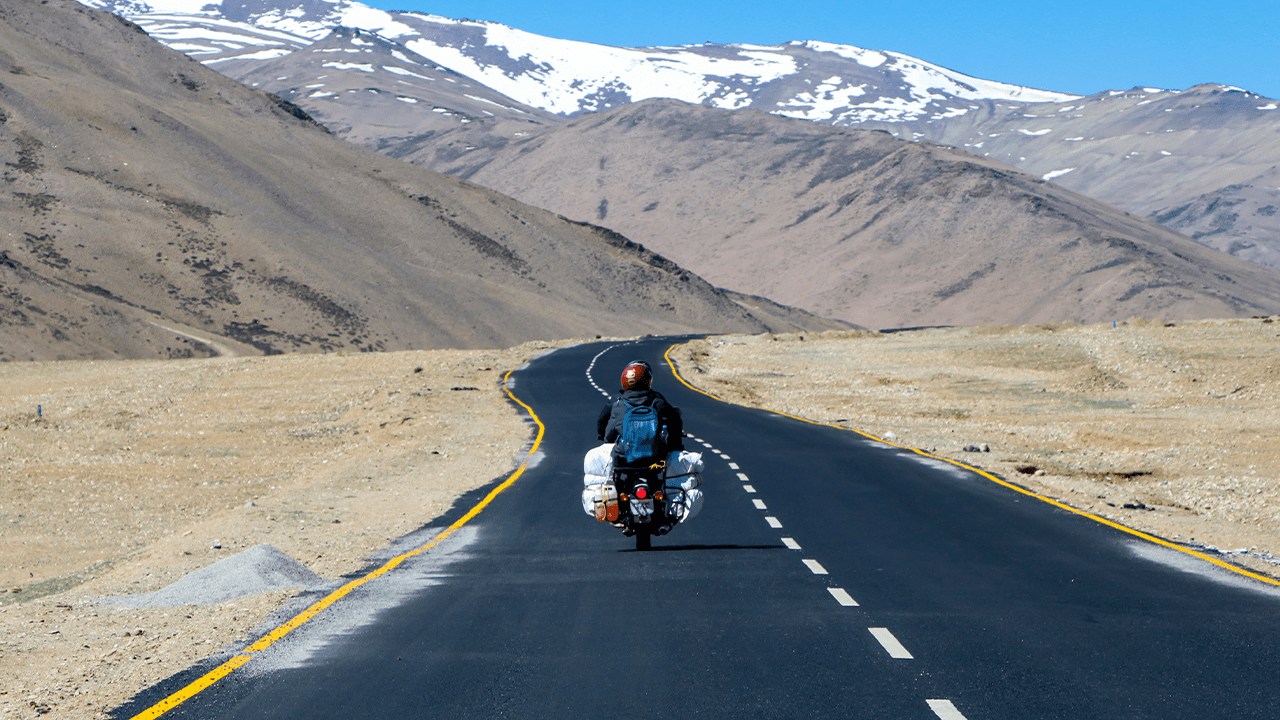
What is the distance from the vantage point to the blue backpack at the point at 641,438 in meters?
10.8

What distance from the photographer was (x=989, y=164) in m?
190

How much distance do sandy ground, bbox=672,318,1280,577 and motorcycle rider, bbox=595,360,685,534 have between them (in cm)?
611

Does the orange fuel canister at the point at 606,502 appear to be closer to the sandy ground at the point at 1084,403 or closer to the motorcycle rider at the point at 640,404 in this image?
the motorcycle rider at the point at 640,404

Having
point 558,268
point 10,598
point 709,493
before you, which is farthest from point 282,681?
point 558,268

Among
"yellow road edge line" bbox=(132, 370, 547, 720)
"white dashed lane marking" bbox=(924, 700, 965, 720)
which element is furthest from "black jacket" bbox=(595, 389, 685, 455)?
"white dashed lane marking" bbox=(924, 700, 965, 720)

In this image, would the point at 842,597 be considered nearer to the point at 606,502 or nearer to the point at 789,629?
the point at 789,629

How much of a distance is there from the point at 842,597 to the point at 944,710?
134 inches

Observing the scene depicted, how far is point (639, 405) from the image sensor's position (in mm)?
10930

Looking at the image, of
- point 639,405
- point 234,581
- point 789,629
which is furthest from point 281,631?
point 789,629

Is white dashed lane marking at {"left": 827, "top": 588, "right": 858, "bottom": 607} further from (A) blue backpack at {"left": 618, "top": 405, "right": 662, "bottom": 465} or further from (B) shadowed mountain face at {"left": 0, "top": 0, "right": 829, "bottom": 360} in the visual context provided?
(B) shadowed mountain face at {"left": 0, "top": 0, "right": 829, "bottom": 360}

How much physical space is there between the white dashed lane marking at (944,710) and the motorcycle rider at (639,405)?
14.0 ft

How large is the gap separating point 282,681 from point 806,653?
11.2 ft

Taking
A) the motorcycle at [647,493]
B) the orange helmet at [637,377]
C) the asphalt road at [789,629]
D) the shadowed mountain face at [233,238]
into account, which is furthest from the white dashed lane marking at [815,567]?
the shadowed mountain face at [233,238]

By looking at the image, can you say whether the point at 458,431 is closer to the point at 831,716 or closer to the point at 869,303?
the point at 831,716
